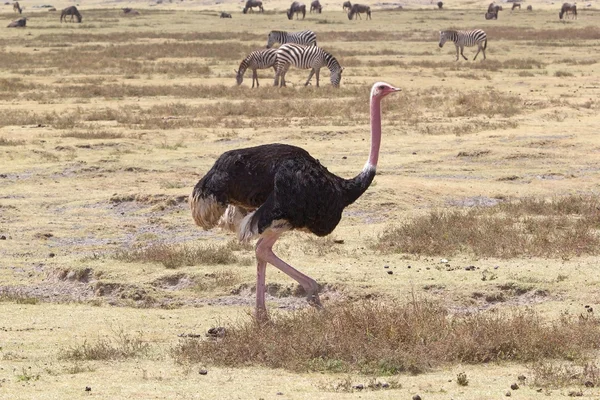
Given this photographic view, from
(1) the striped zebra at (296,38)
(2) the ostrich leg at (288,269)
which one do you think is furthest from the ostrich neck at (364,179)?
(1) the striped zebra at (296,38)

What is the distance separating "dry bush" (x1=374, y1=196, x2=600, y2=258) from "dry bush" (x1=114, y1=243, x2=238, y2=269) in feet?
4.47

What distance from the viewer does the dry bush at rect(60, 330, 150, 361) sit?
6543 millimetres

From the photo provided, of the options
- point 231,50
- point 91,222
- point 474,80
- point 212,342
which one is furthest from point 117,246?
point 231,50

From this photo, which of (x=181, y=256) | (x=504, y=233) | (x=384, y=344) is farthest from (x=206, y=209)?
(x=504, y=233)

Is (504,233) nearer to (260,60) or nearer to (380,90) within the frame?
(380,90)

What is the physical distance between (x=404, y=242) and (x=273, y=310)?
1908 mm

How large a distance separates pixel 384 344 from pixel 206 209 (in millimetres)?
1648

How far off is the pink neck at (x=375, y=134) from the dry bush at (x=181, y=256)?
7.83ft

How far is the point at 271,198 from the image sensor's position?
7188 millimetres

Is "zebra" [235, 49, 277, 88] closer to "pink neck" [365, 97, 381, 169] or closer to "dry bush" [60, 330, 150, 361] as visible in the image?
"pink neck" [365, 97, 381, 169]

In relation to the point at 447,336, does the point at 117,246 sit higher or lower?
lower

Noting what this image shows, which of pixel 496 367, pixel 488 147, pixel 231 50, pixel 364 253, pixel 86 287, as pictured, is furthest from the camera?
pixel 231 50

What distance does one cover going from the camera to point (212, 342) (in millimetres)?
6625

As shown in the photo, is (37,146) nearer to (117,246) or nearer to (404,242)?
(117,246)
